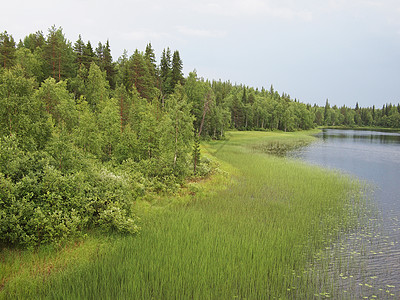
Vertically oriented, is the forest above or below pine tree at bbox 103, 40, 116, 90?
below

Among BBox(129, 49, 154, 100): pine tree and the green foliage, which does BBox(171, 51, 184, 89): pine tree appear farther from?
the green foliage

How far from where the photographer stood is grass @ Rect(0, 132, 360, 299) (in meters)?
9.67

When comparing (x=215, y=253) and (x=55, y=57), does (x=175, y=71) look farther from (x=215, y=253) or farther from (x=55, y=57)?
(x=215, y=253)

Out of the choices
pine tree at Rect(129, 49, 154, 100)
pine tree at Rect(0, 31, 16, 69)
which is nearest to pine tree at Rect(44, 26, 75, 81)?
pine tree at Rect(0, 31, 16, 69)

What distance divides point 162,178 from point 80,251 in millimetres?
11483

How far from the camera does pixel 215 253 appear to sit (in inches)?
485

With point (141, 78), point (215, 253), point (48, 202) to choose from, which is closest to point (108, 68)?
point (141, 78)

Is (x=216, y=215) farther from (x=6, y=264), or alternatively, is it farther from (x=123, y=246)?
(x=6, y=264)

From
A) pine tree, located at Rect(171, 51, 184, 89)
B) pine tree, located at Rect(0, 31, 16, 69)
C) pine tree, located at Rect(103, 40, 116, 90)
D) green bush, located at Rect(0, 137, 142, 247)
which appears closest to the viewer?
green bush, located at Rect(0, 137, 142, 247)

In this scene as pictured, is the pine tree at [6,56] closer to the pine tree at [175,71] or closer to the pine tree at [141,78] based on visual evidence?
the pine tree at [141,78]

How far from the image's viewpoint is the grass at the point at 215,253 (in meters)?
9.67

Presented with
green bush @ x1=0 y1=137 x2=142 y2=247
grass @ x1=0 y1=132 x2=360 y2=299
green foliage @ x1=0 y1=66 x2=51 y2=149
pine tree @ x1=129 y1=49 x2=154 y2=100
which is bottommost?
grass @ x1=0 y1=132 x2=360 y2=299

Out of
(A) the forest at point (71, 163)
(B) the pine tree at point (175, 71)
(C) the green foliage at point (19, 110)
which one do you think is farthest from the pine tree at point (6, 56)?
(C) the green foliage at point (19, 110)

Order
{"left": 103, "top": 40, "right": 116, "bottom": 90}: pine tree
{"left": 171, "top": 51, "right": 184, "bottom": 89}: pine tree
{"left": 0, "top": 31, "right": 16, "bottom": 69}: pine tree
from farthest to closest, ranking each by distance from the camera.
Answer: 1. {"left": 171, "top": 51, "right": 184, "bottom": 89}: pine tree
2. {"left": 103, "top": 40, "right": 116, "bottom": 90}: pine tree
3. {"left": 0, "top": 31, "right": 16, "bottom": 69}: pine tree
